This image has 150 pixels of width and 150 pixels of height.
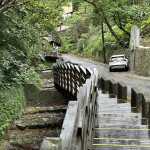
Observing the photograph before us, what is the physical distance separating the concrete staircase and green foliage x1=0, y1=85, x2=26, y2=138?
3.18 metres

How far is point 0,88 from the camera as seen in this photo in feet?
27.7

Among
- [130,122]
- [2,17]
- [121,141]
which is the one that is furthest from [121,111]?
[2,17]

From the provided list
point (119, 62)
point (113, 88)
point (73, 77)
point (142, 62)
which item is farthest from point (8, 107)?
point (119, 62)

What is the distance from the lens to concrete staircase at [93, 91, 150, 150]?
4.17 meters

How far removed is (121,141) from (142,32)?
2210cm

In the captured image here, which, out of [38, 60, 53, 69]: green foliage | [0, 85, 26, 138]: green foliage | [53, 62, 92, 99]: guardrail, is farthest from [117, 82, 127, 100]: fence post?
[38, 60, 53, 69]: green foliage

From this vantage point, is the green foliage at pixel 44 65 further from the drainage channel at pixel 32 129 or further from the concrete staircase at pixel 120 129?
the concrete staircase at pixel 120 129

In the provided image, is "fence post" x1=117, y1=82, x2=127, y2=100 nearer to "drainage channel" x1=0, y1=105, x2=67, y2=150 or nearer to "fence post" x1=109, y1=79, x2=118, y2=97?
"fence post" x1=109, y1=79, x2=118, y2=97

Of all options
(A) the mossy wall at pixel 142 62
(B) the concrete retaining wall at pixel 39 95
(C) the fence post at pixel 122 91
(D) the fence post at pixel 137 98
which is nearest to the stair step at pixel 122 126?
(D) the fence post at pixel 137 98

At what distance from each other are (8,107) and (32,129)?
1192mm

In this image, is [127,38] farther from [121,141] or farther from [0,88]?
[121,141]

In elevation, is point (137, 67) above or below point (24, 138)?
above

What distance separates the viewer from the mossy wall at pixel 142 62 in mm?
16469

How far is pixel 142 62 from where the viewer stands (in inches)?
680
